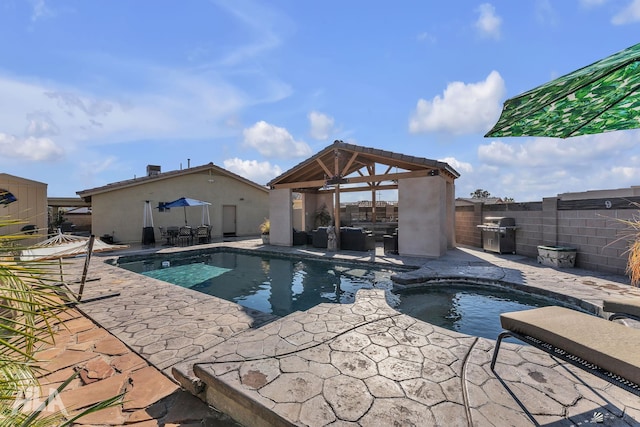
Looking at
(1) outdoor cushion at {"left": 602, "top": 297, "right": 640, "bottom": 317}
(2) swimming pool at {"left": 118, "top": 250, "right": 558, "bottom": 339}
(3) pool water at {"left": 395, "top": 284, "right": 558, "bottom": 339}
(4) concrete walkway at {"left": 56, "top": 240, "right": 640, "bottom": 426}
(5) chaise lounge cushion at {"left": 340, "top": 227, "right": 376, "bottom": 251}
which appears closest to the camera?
(4) concrete walkway at {"left": 56, "top": 240, "right": 640, "bottom": 426}

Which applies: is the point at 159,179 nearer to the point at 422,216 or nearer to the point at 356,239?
the point at 356,239

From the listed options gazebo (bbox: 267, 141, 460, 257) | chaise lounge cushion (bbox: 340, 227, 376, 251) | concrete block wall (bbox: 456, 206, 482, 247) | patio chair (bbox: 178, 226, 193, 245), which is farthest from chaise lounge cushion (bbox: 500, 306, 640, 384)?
patio chair (bbox: 178, 226, 193, 245)

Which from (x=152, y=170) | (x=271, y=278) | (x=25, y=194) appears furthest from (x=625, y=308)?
(x=152, y=170)

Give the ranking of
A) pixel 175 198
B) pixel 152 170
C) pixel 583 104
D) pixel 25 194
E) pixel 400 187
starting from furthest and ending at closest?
1. pixel 152 170
2. pixel 175 198
3. pixel 25 194
4. pixel 400 187
5. pixel 583 104

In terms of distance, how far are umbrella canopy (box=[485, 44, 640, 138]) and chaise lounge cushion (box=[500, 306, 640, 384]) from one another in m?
1.95

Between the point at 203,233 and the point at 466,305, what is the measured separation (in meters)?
13.4

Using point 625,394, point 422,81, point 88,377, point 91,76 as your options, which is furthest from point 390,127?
point 88,377

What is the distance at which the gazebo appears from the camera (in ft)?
34.4

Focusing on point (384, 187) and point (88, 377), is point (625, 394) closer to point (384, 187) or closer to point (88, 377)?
point (88, 377)

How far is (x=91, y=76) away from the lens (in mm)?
8234

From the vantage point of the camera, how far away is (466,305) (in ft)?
19.8

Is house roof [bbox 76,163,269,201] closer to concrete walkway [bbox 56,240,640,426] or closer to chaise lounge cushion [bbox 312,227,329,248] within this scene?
chaise lounge cushion [bbox 312,227,329,248]

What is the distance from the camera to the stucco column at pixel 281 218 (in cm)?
1410

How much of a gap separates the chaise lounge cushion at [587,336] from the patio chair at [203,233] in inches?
588
